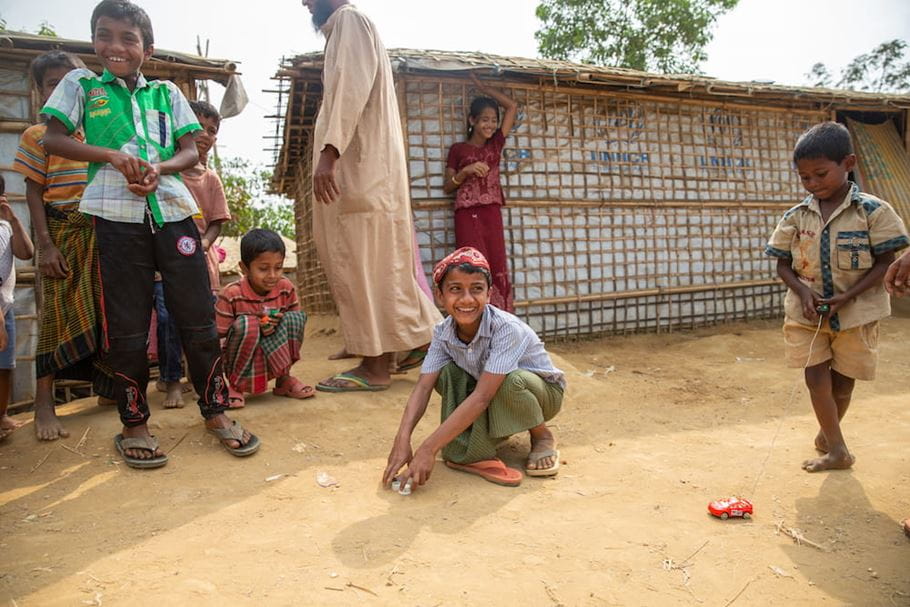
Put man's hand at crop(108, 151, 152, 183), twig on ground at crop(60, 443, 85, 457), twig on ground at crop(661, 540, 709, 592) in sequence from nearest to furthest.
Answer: twig on ground at crop(661, 540, 709, 592) < man's hand at crop(108, 151, 152, 183) < twig on ground at crop(60, 443, 85, 457)

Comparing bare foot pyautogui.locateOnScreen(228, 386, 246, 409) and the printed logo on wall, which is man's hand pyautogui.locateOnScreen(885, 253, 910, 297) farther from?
bare foot pyautogui.locateOnScreen(228, 386, 246, 409)

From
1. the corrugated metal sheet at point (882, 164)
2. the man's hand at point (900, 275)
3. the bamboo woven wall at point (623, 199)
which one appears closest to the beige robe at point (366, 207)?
the bamboo woven wall at point (623, 199)

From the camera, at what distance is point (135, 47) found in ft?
7.32

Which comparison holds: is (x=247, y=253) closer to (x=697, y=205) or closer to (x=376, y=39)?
(x=376, y=39)

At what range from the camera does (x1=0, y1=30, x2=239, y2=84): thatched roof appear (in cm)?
347

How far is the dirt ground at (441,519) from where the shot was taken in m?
1.57

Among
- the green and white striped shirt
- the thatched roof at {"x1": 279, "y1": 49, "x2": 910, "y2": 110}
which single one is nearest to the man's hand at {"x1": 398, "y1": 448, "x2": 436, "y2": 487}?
the green and white striped shirt

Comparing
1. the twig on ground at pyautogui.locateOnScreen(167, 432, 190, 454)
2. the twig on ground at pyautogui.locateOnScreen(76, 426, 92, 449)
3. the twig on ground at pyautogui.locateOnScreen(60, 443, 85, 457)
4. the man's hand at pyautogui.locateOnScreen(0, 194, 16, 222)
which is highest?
the man's hand at pyautogui.locateOnScreen(0, 194, 16, 222)

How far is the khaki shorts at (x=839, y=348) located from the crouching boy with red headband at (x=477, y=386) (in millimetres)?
1007

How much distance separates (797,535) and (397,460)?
136 centimetres

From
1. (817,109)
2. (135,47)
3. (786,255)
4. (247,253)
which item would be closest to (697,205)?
(817,109)

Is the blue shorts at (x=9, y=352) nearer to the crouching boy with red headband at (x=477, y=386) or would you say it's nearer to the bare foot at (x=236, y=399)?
the bare foot at (x=236, y=399)

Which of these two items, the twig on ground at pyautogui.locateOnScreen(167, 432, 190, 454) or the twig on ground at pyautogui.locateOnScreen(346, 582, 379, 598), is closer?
the twig on ground at pyautogui.locateOnScreen(346, 582, 379, 598)

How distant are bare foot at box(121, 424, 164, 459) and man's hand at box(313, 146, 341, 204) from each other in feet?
4.45
